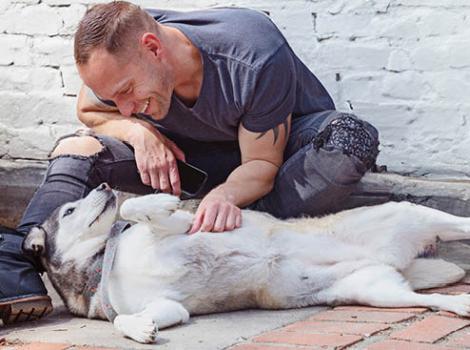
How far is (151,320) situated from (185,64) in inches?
42.1

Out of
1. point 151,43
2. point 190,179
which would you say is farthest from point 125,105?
point 190,179

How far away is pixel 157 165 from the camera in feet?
12.7

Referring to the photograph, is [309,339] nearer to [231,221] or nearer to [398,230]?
[231,221]

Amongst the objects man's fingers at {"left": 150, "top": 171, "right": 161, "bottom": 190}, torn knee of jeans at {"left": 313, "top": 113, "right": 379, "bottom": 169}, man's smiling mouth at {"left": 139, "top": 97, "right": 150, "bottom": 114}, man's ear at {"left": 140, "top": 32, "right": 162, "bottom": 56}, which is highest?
man's ear at {"left": 140, "top": 32, "right": 162, "bottom": 56}

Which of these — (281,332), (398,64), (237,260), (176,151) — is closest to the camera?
(281,332)

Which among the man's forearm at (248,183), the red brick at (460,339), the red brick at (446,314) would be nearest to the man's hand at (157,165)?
the man's forearm at (248,183)

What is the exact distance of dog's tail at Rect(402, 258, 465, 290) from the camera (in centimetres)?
367

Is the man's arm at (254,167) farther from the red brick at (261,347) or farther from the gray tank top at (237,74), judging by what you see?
the red brick at (261,347)

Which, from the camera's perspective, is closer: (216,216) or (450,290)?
(216,216)

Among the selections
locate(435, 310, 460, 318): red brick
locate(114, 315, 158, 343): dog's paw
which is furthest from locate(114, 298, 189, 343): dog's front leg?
locate(435, 310, 460, 318): red brick

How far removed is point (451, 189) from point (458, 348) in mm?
1326

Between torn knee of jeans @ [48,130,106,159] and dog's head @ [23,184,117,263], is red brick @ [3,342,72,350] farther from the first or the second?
torn knee of jeans @ [48,130,106,159]

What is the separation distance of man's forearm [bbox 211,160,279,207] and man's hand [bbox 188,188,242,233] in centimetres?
9

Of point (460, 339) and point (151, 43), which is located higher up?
point (151, 43)
